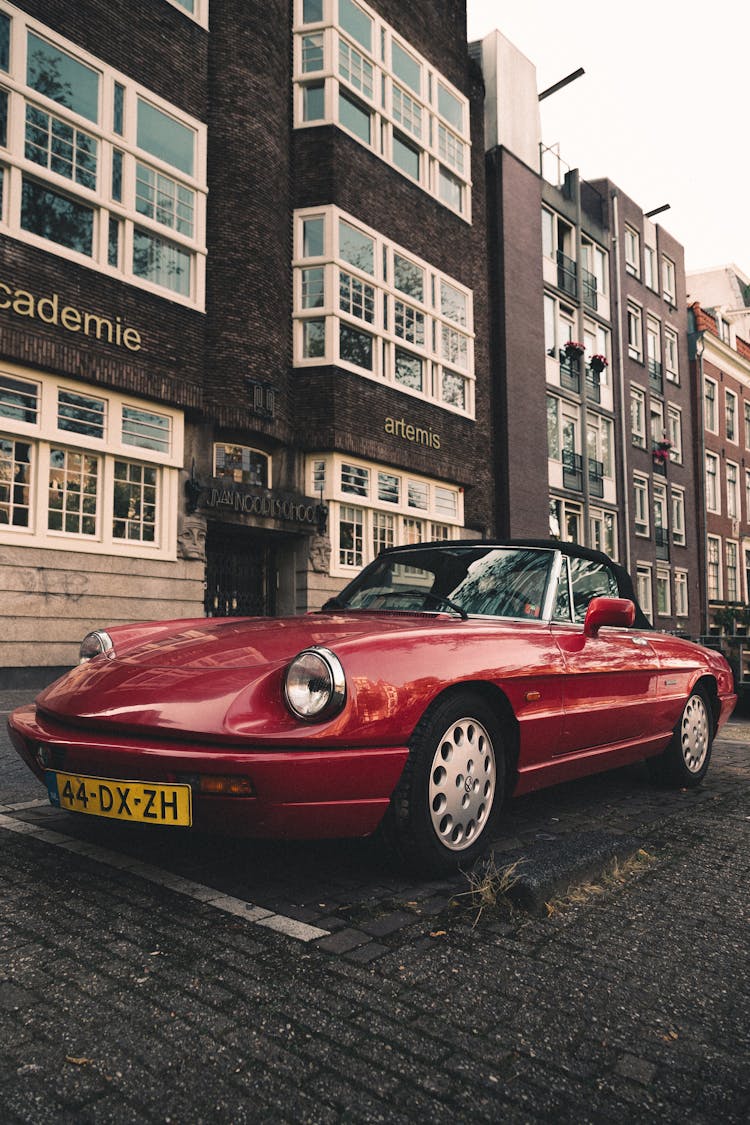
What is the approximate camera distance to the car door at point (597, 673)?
3.93 m

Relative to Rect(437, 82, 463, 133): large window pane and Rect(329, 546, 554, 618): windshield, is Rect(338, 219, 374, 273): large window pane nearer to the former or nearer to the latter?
Rect(437, 82, 463, 133): large window pane

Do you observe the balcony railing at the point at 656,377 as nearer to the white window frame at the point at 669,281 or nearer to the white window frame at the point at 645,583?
the white window frame at the point at 669,281

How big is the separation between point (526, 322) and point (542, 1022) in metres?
22.2

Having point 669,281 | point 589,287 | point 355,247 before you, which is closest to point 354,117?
point 355,247

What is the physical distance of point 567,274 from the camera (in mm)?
25969

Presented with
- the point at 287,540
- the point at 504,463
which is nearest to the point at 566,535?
the point at 504,463

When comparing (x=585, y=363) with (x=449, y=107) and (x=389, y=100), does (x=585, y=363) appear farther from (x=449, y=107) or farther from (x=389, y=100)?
(x=389, y=100)

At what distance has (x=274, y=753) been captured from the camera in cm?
264

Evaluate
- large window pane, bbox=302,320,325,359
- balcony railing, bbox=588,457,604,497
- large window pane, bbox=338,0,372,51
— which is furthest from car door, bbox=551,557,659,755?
balcony railing, bbox=588,457,604,497

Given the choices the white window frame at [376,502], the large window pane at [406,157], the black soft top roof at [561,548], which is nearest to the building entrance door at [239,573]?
the white window frame at [376,502]

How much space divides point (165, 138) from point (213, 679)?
1283 cm

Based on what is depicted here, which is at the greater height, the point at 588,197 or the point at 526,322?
the point at 588,197

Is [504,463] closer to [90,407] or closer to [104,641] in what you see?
[90,407]

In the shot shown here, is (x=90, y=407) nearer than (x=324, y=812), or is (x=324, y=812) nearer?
(x=324, y=812)
